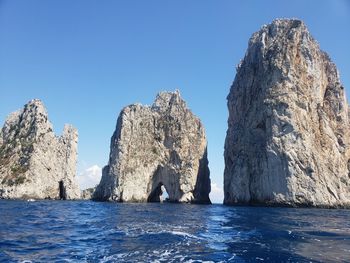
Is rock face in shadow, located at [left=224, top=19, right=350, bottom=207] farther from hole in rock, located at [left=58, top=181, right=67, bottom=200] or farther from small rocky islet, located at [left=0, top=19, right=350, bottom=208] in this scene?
hole in rock, located at [left=58, top=181, right=67, bottom=200]

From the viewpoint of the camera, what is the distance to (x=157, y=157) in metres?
121

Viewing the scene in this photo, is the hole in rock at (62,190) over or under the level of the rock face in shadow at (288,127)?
under

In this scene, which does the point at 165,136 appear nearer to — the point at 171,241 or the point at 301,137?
the point at 301,137

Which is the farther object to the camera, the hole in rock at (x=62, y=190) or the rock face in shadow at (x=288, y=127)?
the hole in rock at (x=62, y=190)

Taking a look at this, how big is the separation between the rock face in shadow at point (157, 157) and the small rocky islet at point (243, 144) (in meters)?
0.32

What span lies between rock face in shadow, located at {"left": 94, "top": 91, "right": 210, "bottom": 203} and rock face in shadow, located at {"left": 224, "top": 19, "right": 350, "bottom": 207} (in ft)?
38.8

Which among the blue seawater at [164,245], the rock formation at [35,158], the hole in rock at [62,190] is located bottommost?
the blue seawater at [164,245]

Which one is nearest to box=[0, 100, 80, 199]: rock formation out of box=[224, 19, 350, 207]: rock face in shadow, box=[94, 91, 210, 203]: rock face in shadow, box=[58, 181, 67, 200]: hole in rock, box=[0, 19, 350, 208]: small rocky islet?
box=[58, 181, 67, 200]: hole in rock

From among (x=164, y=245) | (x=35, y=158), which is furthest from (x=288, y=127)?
(x=164, y=245)

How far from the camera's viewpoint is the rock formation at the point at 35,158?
363 feet

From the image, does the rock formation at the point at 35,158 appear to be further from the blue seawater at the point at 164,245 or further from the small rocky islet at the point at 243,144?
the blue seawater at the point at 164,245

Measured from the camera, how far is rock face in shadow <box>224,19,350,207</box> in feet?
289

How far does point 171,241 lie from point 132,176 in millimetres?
91508

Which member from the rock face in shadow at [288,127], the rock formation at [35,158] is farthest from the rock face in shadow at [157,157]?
the rock formation at [35,158]
